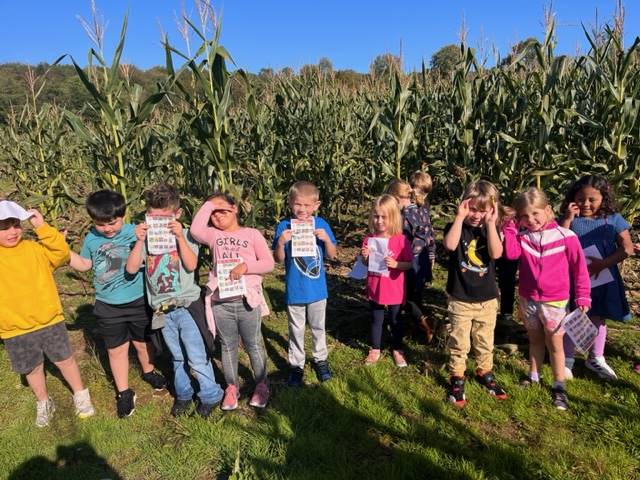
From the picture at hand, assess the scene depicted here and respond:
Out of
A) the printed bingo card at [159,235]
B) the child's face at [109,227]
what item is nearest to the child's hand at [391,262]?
the printed bingo card at [159,235]

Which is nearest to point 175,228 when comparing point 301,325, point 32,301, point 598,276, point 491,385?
point 32,301

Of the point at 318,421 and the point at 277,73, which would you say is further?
the point at 277,73

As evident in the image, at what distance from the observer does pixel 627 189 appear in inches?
237

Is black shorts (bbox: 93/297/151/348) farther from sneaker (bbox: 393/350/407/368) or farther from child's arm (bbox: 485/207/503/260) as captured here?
child's arm (bbox: 485/207/503/260)

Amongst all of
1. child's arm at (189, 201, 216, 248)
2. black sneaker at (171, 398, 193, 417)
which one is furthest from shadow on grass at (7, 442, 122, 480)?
child's arm at (189, 201, 216, 248)

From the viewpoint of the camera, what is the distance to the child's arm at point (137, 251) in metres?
3.33

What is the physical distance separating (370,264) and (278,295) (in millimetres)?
2353

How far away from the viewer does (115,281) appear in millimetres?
3498

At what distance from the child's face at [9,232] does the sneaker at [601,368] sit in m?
4.71

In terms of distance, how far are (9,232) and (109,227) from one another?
654 millimetres

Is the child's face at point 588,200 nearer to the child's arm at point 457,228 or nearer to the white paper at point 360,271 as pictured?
the child's arm at point 457,228

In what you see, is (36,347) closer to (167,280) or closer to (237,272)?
(167,280)

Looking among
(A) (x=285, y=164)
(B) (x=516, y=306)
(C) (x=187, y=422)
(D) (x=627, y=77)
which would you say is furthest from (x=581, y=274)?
(A) (x=285, y=164)

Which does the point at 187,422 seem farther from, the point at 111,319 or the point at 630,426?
the point at 630,426
